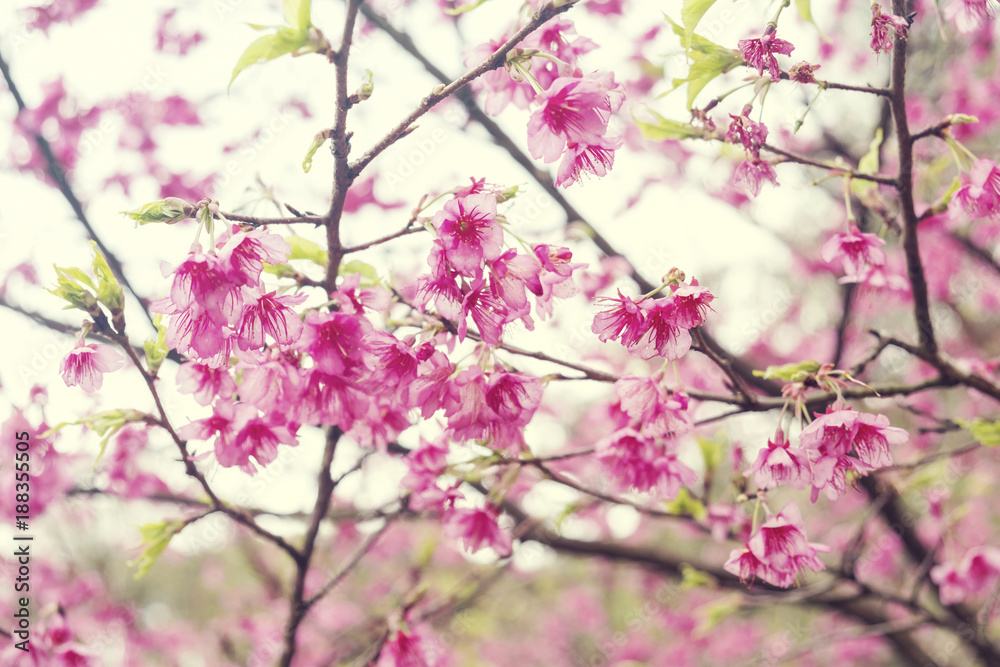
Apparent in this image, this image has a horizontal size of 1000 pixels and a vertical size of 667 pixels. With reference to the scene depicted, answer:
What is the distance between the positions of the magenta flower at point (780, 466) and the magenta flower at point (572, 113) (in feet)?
2.69

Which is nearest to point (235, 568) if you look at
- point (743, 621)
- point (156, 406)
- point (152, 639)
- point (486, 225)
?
point (152, 639)

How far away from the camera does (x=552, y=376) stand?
1.60 meters

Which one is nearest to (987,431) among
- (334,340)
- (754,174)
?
(754,174)

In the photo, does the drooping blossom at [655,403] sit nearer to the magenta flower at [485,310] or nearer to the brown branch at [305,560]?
the magenta flower at [485,310]

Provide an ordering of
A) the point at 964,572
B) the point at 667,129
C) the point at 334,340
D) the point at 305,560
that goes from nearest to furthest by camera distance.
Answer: the point at 334,340 → the point at 667,129 → the point at 305,560 → the point at 964,572

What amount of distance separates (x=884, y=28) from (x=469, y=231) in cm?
107

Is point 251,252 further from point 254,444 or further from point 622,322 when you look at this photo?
point 622,322

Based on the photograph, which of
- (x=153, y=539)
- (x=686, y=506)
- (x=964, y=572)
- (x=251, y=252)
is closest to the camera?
(x=251, y=252)

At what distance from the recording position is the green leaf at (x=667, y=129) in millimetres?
1668

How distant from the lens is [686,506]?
2264 mm

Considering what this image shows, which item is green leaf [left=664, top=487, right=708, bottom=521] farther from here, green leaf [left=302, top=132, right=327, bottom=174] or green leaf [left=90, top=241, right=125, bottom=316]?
green leaf [left=90, top=241, right=125, bottom=316]

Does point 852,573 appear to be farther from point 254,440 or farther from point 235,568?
point 235,568

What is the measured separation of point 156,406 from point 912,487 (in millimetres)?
2952

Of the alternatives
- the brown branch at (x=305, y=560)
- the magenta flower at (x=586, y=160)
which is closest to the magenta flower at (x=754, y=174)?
the magenta flower at (x=586, y=160)
